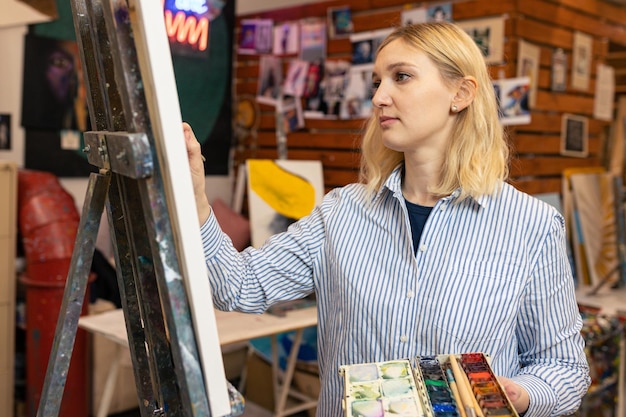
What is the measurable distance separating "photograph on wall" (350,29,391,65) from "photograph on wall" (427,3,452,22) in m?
0.33

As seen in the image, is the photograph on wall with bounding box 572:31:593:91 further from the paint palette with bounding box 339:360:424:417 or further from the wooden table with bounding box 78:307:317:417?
the paint palette with bounding box 339:360:424:417

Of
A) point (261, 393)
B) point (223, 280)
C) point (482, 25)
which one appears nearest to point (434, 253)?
point (223, 280)

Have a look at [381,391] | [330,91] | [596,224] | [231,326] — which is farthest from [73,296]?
[596,224]

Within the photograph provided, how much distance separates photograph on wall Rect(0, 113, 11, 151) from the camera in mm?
3934

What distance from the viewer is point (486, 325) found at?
4.84 feet

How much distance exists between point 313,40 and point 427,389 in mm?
3885

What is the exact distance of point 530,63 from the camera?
3.78m

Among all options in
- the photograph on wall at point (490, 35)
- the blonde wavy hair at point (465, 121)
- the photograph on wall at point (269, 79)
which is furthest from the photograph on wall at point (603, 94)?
the blonde wavy hair at point (465, 121)

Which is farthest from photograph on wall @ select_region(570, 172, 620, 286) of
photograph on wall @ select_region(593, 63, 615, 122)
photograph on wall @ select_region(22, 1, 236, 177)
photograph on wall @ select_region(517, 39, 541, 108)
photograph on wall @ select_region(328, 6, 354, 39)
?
photograph on wall @ select_region(22, 1, 236, 177)

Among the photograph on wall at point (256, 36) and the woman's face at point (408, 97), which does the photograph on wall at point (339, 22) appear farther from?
the woman's face at point (408, 97)

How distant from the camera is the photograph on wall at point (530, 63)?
3.68 meters

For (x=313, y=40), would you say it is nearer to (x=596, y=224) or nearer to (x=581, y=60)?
(x=581, y=60)

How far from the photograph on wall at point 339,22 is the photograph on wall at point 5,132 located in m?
2.05

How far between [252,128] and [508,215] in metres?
3.79
